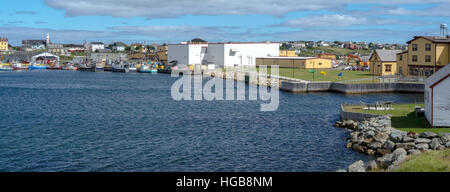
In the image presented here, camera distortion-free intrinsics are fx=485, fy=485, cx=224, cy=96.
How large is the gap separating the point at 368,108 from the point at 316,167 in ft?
50.7

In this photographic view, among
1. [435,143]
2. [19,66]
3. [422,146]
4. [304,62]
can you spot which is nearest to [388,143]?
[422,146]

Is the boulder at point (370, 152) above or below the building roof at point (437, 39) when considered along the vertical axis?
below

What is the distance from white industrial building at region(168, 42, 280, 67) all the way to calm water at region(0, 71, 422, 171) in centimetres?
6085

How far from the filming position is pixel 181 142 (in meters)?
29.1

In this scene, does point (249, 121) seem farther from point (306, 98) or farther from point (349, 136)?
point (306, 98)

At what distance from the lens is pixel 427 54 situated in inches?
2442

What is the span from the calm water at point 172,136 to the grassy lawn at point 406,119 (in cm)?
332

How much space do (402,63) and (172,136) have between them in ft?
155

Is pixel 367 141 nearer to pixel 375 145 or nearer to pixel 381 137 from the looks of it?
pixel 381 137

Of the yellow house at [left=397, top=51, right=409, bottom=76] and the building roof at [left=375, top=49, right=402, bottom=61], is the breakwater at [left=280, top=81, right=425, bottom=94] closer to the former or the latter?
the yellow house at [left=397, top=51, right=409, bottom=76]

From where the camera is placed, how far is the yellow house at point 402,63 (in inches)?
2630

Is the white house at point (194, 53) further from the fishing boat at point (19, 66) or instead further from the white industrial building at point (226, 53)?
the fishing boat at point (19, 66)

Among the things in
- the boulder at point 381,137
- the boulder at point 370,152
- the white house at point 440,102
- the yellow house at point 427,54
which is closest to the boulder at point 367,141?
the boulder at point 381,137

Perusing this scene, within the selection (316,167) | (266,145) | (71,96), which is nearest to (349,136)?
(266,145)
